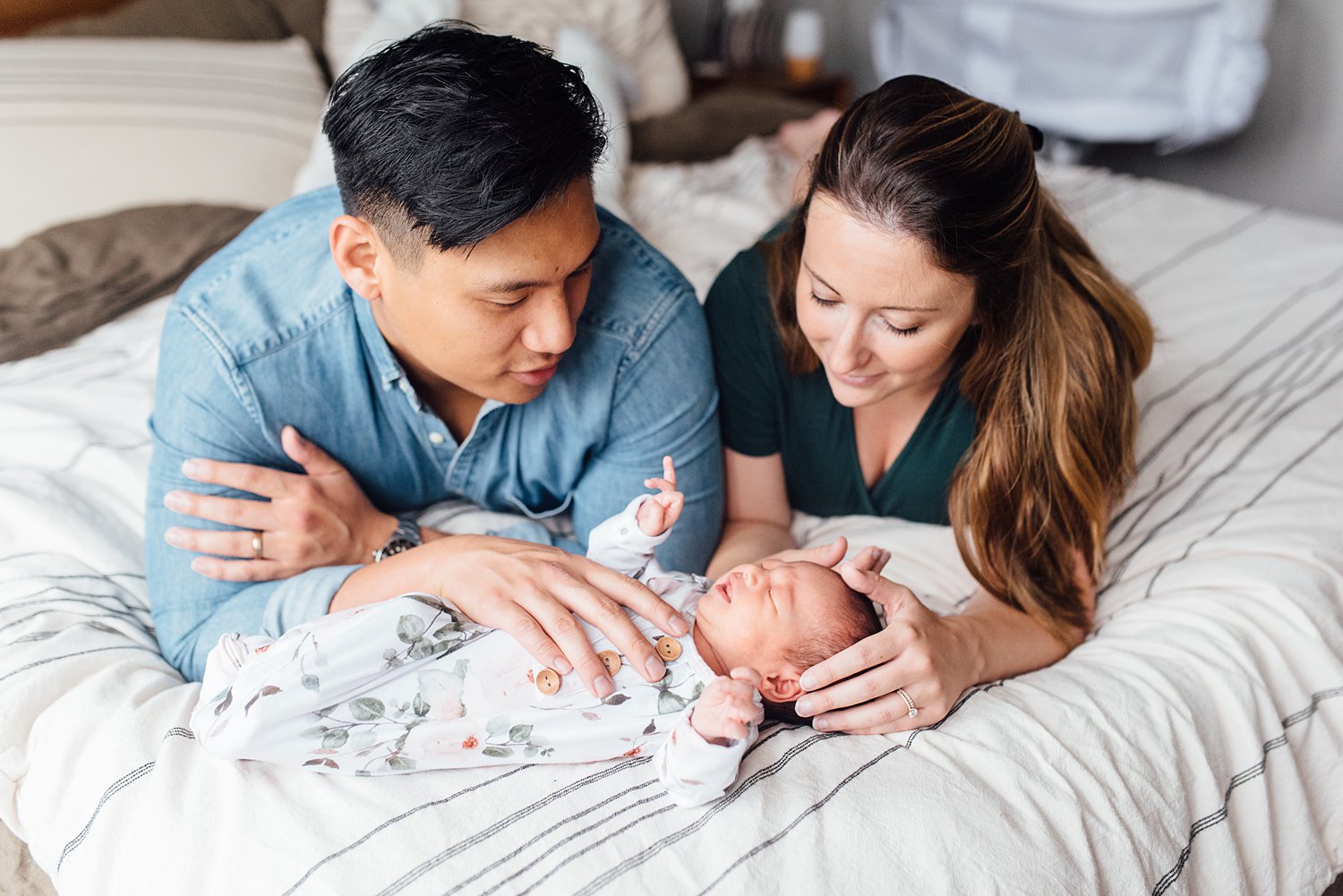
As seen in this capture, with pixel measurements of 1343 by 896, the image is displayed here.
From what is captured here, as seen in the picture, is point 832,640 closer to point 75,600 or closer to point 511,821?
point 511,821

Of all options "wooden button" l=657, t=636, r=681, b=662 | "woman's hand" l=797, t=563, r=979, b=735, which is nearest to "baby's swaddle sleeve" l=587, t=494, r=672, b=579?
"wooden button" l=657, t=636, r=681, b=662

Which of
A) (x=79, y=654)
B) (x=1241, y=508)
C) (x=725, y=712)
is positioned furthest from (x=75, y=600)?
(x=1241, y=508)

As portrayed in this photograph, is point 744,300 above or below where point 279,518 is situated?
above

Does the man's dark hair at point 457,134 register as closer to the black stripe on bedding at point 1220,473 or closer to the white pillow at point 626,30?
the black stripe on bedding at point 1220,473

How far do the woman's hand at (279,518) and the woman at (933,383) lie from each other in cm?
49

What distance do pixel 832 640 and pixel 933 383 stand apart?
1.48 feet

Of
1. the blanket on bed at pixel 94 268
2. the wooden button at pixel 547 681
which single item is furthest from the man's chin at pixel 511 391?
the blanket on bed at pixel 94 268

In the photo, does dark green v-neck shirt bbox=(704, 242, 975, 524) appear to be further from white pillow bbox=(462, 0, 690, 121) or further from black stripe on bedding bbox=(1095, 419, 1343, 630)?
white pillow bbox=(462, 0, 690, 121)

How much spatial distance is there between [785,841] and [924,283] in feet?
1.98

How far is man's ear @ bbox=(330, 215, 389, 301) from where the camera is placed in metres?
1.15

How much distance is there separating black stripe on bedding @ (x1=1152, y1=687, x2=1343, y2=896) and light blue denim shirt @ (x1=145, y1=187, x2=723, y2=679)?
64 centimetres

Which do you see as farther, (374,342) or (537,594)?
(374,342)

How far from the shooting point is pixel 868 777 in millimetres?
1048

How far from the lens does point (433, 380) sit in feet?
4.51
